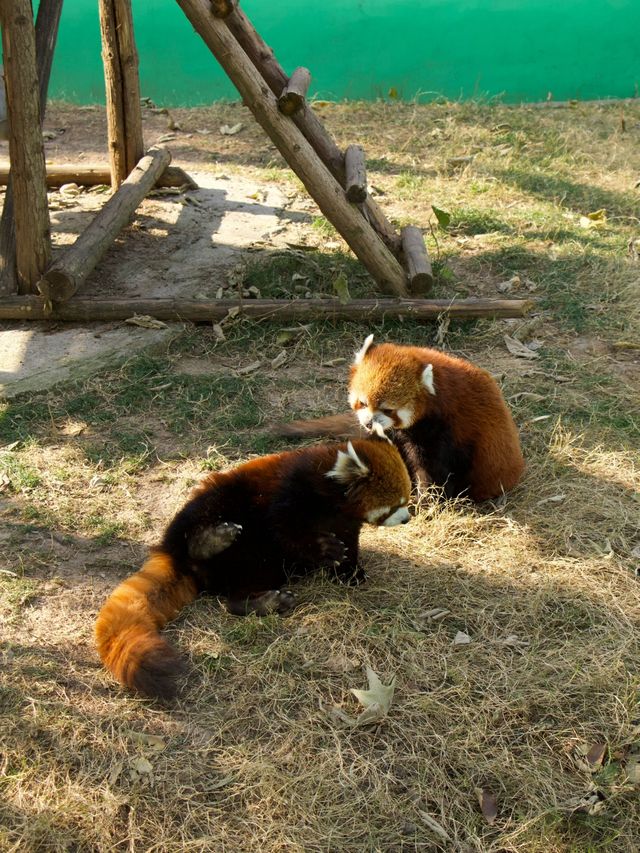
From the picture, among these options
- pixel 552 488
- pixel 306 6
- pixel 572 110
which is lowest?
pixel 552 488

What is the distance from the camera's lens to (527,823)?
258 centimetres

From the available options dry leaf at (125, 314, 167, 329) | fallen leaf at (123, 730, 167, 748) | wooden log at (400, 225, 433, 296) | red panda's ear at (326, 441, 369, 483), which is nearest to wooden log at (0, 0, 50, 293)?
dry leaf at (125, 314, 167, 329)

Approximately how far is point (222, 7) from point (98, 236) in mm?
1722

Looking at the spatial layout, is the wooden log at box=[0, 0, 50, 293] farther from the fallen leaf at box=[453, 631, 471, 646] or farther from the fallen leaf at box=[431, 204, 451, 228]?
the fallen leaf at box=[453, 631, 471, 646]

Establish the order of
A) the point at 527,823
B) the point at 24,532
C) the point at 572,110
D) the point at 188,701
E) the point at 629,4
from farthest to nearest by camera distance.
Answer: the point at 629,4 → the point at 572,110 → the point at 24,532 → the point at 188,701 → the point at 527,823

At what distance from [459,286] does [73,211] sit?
3.46m

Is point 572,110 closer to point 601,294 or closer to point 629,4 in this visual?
point 629,4

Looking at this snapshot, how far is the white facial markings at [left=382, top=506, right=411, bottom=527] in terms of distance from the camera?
3.66 meters

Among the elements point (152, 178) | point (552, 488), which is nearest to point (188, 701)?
point (552, 488)

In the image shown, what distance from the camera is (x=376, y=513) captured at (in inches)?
142

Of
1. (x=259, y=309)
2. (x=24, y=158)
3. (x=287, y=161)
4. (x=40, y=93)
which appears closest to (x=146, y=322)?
(x=259, y=309)

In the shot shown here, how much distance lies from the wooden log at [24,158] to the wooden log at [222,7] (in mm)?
1105

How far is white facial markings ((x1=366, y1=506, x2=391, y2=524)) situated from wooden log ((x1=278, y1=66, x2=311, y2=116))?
2913mm

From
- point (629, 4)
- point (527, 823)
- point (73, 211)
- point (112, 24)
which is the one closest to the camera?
point (527, 823)
